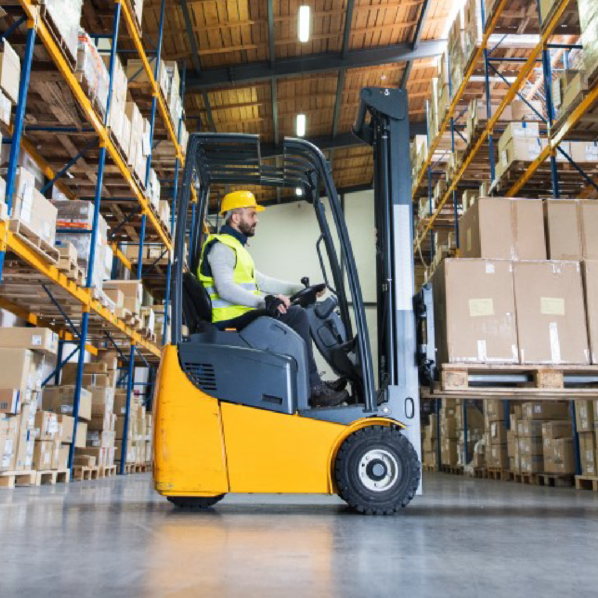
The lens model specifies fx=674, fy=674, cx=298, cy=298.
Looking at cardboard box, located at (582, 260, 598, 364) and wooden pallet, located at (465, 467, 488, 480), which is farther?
wooden pallet, located at (465, 467, 488, 480)

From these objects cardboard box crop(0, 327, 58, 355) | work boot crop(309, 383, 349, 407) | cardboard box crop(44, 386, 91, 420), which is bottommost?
work boot crop(309, 383, 349, 407)

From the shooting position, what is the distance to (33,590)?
66.0 inches

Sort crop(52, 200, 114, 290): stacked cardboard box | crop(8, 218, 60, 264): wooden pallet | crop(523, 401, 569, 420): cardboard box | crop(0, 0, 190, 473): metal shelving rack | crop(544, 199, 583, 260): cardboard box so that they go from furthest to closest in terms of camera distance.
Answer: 1. crop(523, 401, 569, 420): cardboard box
2. crop(52, 200, 114, 290): stacked cardboard box
3. crop(0, 0, 190, 473): metal shelving rack
4. crop(8, 218, 60, 264): wooden pallet
5. crop(544, 199, 583, 260): cardboard box

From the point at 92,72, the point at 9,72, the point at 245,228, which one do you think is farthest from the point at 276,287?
the point at 92,72

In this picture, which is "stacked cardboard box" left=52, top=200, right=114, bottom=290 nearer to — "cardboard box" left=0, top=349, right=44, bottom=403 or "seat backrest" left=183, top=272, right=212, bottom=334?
"cardboard box" left=0, top=349, right=44, bottom=403

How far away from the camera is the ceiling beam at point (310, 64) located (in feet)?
44.2

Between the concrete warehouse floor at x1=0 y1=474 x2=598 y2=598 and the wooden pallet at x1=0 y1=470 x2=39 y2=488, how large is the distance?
217 cm

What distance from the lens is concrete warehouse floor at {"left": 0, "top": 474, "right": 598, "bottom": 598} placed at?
1750 millimetres

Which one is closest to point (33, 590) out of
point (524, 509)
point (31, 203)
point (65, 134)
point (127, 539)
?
point (127, 539)

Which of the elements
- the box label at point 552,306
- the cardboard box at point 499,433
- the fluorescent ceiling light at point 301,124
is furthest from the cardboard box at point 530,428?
the fluorescent ceiling light at point 301,124

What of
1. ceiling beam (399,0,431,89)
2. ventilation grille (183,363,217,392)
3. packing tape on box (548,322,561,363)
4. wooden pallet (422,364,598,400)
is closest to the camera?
ventilation grille (183,363,217,392)

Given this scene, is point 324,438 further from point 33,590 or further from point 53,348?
point 53,348

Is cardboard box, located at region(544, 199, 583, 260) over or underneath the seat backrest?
over

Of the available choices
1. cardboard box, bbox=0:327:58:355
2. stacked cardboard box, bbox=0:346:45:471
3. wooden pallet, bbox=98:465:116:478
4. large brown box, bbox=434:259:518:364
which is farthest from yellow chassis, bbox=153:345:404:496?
wooden pallet, bbox=98:465:116:478
